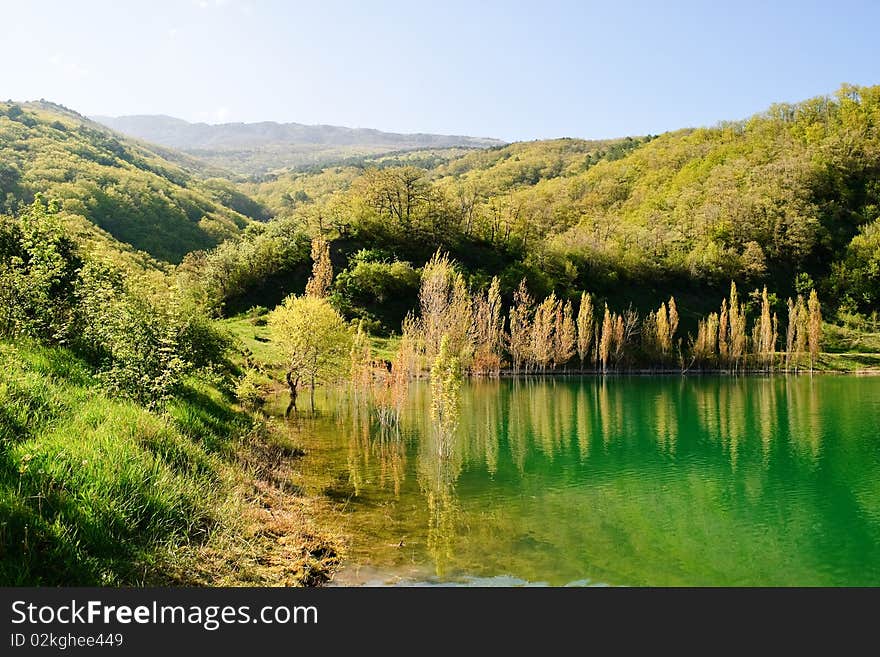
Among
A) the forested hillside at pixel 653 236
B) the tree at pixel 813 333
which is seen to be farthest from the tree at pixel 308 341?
the tree at pixel 813 333

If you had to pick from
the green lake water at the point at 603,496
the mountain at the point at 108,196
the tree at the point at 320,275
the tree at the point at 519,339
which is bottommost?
the green lake water at the point at 603,496

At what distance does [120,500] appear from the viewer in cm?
1331

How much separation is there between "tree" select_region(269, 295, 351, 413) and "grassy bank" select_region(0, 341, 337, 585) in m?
22.6

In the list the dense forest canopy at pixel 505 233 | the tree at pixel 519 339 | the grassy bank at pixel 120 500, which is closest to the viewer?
the grassy bank at pixel 120 500

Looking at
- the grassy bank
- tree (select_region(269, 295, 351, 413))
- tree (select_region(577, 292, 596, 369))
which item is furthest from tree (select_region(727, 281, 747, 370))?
the grassy bank

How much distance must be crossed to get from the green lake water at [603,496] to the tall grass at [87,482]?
447 centimetres

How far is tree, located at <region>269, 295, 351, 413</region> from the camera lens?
44531 mm

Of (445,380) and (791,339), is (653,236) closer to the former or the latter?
(791,339)

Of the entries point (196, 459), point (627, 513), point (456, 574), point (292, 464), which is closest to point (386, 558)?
point (456, 574)

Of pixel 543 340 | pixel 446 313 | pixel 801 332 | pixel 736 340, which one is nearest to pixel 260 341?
pixel 446 313

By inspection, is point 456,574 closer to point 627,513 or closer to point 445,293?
point 627,513

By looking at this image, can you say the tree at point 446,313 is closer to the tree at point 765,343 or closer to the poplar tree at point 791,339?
the tree at point 765,343

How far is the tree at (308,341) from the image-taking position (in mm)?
44531

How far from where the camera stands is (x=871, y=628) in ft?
38.3
